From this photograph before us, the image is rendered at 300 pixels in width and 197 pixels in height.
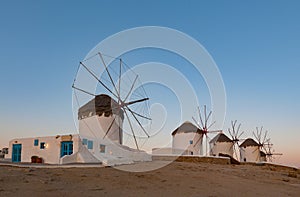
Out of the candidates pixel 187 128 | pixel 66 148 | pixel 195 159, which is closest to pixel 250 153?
pixel 187 128

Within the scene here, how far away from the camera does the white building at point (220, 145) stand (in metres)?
57.4

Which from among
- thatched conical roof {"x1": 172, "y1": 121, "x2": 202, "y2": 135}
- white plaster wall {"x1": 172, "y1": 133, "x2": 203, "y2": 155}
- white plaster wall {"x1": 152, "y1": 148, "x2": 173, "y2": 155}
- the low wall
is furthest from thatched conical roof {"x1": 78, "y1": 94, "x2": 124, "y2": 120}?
thatched conical roof {"x1": 172, "y1": 121, "x2": 202, "y2": 135}

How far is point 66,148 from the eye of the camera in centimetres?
2342

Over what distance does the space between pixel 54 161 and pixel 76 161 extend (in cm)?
314

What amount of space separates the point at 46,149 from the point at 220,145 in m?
41.6

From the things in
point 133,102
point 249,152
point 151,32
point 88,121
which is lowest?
point 249,152

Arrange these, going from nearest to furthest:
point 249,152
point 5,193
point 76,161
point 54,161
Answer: point 5,193 → point 76,161 → point 54,161 → point 249,152

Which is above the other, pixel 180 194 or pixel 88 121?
pixel 88 121

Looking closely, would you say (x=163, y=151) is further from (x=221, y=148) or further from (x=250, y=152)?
(x=250, y=152)

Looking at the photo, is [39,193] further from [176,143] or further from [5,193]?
[176,143]

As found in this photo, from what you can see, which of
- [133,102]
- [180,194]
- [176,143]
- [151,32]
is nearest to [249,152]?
[176,143]

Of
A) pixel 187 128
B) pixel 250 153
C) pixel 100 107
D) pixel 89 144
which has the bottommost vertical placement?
pixel 250 153

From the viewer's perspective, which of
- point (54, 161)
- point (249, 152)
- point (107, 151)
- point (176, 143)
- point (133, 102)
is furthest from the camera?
point (249, 152)

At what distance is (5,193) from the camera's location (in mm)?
7949
